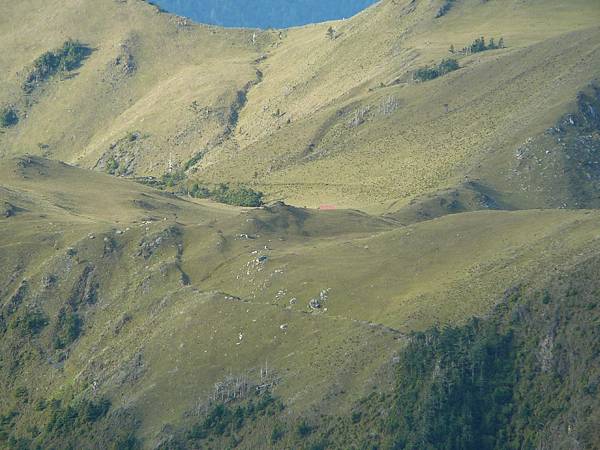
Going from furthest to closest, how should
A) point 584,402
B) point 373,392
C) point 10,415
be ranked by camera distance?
point 10,415, point 373,392, point 584,402

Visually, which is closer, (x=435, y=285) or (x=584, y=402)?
(x=584, y=402)

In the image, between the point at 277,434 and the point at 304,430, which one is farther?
the point at 277,434

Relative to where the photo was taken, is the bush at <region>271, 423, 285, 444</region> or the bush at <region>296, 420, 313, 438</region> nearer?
the bush at <region>296, 420, 313, 438</region>

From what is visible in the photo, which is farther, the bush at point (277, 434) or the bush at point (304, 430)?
the bush at point (277, 434)

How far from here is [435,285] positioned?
7210 inches

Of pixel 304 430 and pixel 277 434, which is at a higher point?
pixel 304 430

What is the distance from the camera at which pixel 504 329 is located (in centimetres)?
16988

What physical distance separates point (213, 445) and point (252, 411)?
7.06 m

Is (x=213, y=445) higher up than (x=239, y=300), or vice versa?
(x=239, y=300)

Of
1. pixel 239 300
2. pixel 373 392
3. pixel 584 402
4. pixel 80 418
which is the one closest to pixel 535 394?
pixel 584 402

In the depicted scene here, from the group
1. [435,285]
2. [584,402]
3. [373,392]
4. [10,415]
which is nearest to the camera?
[584,402]

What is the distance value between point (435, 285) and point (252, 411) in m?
34.0

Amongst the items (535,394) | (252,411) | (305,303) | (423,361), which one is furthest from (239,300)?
(535,394)

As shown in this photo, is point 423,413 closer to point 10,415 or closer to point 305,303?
point 305,303
